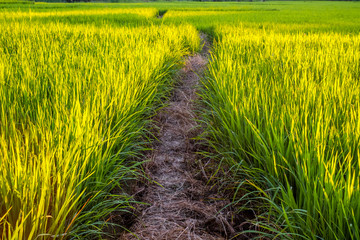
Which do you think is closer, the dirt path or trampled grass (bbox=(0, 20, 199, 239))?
trampled grass (bbox=(0, 20, 199, 239))

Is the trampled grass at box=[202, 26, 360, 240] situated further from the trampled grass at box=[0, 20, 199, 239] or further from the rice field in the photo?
the trampled grass at box=[0, 20, 199, 239]

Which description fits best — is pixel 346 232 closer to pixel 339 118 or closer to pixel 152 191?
pixel 339 118

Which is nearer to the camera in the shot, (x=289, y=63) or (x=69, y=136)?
(x=69, y=136)

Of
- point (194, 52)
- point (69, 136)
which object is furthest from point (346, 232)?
point (194, 52)

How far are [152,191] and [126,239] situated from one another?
41 cm

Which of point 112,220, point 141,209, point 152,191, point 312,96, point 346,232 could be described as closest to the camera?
point 346,232

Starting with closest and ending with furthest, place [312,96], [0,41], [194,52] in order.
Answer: [312,96] < [0,41] < [194,52]

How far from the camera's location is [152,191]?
156 cm

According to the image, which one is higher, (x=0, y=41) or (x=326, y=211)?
(x=0, y=41)

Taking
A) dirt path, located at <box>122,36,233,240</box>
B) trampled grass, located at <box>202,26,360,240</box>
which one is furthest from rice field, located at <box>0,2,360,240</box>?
dirt path, located at <box>122,36,233,240</box>

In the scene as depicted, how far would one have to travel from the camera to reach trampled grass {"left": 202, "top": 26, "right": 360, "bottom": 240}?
0.89 meters

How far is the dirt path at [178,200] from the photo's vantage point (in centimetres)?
125

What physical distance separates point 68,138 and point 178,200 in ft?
2.15

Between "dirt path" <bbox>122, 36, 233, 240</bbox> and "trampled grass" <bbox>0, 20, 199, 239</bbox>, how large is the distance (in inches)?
5.7
